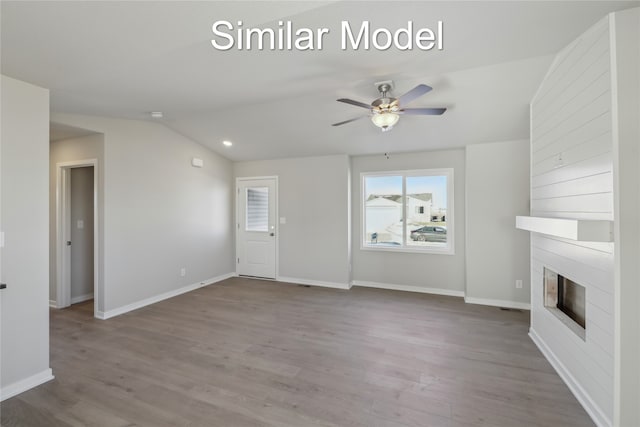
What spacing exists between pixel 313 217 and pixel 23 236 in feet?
12.6

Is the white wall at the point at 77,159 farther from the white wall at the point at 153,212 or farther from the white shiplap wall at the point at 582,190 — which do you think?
the white shiplap wall at the point at 582,190

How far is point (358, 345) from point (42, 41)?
3.56 meters

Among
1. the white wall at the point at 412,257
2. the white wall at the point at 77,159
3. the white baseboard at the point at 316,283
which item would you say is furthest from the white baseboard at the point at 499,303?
the white wall at the point at 77,159

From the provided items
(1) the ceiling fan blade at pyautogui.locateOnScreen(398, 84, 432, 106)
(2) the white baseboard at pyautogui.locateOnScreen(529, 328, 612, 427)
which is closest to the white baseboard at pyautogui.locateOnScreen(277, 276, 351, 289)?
(2) the white baseboard at pyautogui.locateOnScreen(529, 328, 612, 427)

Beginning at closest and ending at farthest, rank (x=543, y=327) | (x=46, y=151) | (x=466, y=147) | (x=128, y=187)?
(x=46, y=151), (x=543, y=327), (x=128, y=187), (x=466, y=147)

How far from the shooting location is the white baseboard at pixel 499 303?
13.4 feet

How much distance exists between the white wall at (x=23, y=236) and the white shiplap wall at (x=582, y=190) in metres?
4.27

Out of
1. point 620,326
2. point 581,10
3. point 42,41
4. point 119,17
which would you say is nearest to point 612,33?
point 581,10

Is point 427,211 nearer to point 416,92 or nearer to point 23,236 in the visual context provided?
point 416,92

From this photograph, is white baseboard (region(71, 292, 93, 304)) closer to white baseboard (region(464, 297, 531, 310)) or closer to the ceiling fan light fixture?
the ceiling fan light fixture

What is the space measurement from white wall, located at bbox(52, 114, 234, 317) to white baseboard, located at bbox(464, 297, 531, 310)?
4561 mm

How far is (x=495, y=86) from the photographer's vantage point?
3000mm

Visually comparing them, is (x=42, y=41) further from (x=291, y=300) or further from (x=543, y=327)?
(x=543, y=327)

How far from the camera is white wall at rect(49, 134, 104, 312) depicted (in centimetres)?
375
